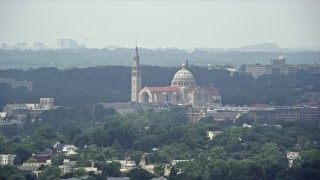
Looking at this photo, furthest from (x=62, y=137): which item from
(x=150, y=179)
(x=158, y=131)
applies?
(x=150, y=179)

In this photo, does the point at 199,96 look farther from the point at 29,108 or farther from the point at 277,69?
the point at 277,69

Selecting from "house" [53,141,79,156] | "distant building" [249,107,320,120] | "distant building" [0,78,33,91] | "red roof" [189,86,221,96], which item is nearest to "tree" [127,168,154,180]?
"house" [53,141,79,156]

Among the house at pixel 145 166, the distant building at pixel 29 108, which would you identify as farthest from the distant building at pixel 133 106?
the house at pixel 145 166

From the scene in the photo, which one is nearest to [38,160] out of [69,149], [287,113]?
[69,149]

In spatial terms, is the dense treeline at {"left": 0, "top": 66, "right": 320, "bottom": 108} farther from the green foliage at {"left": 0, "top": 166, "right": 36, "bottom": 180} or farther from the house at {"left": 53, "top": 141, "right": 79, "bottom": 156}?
the green foliage at {"left": 0, "top": 166, "right": 36, "bottom": 180}

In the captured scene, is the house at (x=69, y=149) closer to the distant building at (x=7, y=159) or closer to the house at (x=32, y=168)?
the distant building at (x=7, y=159)

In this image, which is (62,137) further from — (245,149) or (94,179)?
(94,179)
